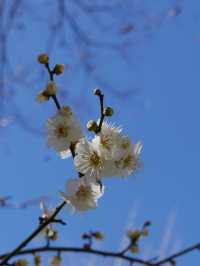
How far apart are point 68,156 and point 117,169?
0.13 m

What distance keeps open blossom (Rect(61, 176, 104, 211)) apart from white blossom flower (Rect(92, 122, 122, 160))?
75 millimetres

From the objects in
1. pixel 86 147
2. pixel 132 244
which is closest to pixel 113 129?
pixel 86 147

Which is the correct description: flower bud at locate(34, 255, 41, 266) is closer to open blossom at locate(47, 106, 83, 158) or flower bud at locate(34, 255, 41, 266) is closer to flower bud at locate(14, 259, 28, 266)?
flower bud at locate(14, 259, 28, 266)

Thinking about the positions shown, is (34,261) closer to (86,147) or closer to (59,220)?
(59,220)

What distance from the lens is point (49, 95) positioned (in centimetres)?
107

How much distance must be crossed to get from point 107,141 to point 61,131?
111 mm

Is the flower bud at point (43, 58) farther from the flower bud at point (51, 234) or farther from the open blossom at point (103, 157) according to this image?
the flower bud at point (51, 234)

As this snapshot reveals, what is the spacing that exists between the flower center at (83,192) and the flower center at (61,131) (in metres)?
0.13

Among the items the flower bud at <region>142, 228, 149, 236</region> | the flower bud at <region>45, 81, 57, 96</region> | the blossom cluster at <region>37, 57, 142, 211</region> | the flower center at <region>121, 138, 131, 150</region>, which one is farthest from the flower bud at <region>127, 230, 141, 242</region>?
the flower bud at <region>45, 81, 57, 96</region>

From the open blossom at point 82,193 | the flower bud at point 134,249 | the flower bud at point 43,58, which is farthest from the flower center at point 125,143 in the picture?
the flower bud at point 134,249

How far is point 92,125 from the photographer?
1.04m

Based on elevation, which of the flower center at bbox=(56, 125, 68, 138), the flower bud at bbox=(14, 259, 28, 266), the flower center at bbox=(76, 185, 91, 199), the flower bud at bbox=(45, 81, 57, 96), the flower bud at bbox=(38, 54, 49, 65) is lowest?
the flower bud at bbox=(14, 259, 28, 266)

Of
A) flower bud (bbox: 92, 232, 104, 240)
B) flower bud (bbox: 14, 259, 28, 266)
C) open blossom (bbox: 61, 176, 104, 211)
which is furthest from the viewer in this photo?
flower bud (bbox: 92, 232, 104, 240)

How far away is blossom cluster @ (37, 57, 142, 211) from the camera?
103cm
